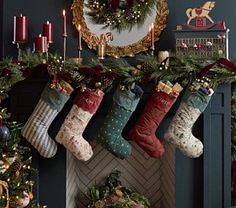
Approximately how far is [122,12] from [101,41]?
25cm

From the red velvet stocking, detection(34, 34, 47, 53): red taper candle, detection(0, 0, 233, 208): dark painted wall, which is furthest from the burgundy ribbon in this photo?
detection(34, 34, 47, 53): red taper candle

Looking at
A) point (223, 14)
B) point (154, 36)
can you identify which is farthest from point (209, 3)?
point (154, 36)

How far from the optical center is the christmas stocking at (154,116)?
2.60m

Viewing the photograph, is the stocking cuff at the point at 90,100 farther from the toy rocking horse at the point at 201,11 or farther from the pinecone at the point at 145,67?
the toy rocking horse at the point at 201,11

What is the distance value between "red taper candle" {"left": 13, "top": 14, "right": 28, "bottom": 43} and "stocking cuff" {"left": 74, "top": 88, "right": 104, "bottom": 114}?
24.0 inches

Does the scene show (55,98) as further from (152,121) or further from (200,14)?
(200,14)

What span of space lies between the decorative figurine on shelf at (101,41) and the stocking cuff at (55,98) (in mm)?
383

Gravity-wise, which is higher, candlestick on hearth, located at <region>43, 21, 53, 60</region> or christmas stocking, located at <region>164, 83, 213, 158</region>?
candlestick on hearth, located at <region>43, 21, 53, 60</region>

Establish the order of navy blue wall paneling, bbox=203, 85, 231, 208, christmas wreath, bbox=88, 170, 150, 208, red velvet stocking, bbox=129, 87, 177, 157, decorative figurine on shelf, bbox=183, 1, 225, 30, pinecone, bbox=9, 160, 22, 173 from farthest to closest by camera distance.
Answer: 1. christmas wreath, bbox=88, 170, 150, 208
2. decorative figurine on shelf, bbox=183, 1, 225, 30
3. navy blue wall paneling, bbox=203, 85, 231, 208
4. red velvet stocking, bbox=129, 87, 177, 157
5. pinecone, bbox=9, 160, 22, 173

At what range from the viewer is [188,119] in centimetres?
259

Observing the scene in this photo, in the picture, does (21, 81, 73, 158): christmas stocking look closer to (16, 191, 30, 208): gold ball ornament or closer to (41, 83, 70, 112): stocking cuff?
(41, 83, 70, 112): stocking cuff

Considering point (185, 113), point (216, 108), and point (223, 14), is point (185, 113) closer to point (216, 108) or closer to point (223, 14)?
point (216, 108)

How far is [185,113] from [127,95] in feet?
1.14

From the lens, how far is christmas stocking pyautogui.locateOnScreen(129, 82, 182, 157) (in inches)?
103
